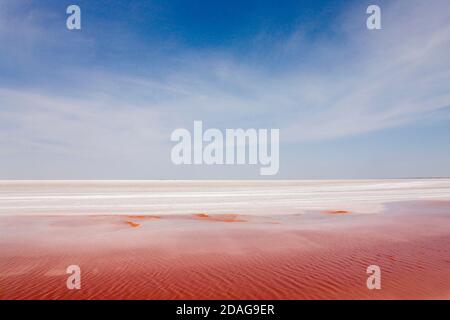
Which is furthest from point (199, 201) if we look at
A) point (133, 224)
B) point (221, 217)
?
point (133, 224)

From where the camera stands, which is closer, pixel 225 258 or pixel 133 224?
pixel 225 258

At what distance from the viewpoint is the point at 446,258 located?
7.42m

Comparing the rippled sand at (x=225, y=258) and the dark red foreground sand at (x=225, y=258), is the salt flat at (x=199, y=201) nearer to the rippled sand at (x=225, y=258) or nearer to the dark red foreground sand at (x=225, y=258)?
the rippled sand at (x=225, y=258)

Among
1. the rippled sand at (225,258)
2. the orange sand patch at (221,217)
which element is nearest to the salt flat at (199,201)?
the orange sand patch at (221,217)

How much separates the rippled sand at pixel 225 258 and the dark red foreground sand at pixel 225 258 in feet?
0.08

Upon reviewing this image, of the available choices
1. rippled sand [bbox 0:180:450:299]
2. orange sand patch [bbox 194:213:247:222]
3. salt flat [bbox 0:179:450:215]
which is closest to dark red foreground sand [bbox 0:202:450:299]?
rippled sand [bbox 0:180:450:299]

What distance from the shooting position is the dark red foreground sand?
5613 mm

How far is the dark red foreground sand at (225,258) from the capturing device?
5.61 m

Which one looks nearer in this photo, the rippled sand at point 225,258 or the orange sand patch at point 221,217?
the rippled sand at point 225,258

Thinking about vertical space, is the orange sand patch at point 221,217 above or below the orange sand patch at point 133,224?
below

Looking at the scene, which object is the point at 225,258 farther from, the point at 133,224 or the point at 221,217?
the point at 221,217

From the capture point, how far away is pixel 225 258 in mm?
7617

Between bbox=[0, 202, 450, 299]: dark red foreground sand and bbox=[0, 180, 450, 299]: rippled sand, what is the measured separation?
2 centimetres
